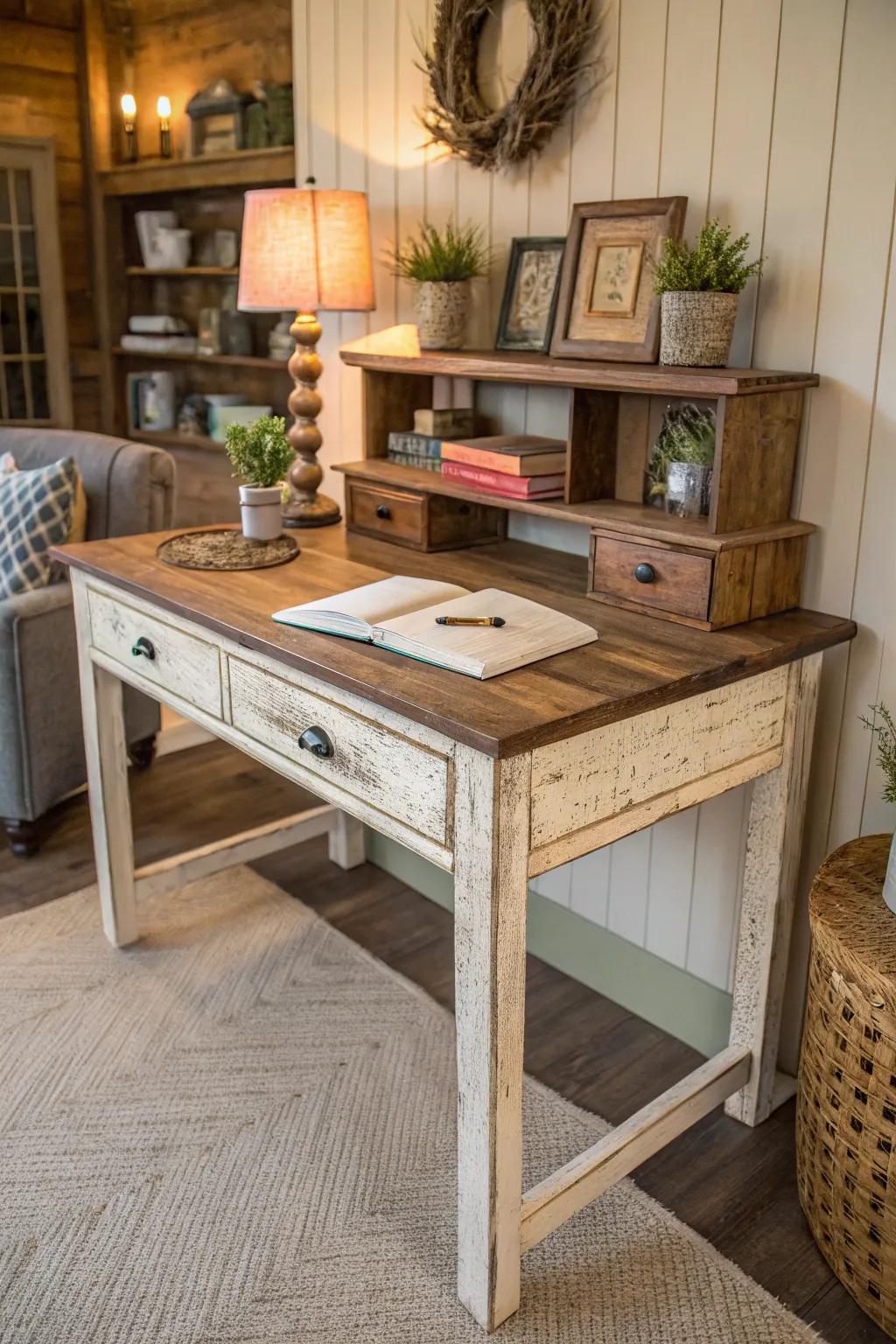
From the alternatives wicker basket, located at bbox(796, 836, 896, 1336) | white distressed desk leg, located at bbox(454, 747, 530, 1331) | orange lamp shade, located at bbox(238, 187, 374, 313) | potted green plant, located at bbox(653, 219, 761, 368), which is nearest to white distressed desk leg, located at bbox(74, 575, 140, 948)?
orange lamp shade, located at bbox(238, 187, 374, 313)

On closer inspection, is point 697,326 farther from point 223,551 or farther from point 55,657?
point 55,657

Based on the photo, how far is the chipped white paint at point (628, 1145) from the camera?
1531 mm

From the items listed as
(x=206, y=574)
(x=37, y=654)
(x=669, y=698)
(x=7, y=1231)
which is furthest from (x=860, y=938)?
(x=37, y=654)

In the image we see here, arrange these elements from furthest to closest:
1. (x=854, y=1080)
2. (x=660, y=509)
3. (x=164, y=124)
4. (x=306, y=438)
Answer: (x=164, y=124), (x=306, y=438), (x=660, y=509), (x=854, y=1080)

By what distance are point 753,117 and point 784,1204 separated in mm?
1636

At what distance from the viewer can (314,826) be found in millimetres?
2621

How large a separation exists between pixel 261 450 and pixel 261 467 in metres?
0.03

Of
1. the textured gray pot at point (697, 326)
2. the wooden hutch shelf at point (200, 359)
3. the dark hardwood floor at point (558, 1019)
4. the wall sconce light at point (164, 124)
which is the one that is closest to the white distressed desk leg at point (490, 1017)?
the dark hardwood floor at point (558, 1019)

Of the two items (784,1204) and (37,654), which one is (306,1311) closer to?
(784,1204)

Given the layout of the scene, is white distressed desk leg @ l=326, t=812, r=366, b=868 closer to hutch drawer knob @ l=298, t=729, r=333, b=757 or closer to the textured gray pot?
hutch drawer knob @ l=298, t=729, r=333, b=757

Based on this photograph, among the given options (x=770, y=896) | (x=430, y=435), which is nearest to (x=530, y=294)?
(x=430, y=435)

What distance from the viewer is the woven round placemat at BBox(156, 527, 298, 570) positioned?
1.96m

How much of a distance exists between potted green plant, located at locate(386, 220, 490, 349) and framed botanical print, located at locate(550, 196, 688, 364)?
264 mm

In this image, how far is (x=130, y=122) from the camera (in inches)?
168
